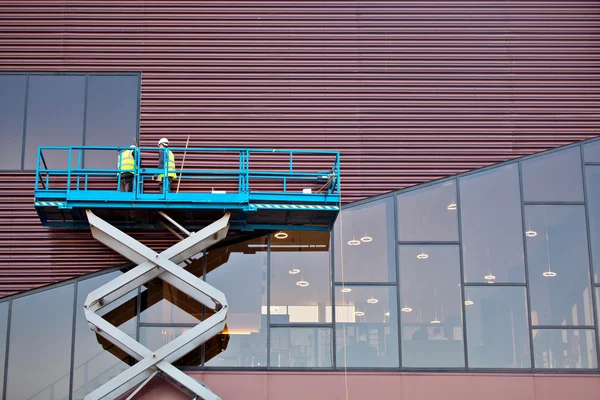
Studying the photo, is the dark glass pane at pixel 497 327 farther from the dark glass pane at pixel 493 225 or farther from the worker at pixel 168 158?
the worker at pixel 168 158

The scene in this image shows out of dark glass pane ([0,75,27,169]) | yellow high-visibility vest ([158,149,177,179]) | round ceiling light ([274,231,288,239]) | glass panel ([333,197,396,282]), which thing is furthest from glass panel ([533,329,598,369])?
dark glass pane ([0,75,27,169])

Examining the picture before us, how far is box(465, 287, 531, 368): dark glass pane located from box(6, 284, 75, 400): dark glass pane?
9106 mm

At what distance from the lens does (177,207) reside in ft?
55.7

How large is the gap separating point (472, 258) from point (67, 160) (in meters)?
9.88

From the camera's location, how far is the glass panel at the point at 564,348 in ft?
58.2

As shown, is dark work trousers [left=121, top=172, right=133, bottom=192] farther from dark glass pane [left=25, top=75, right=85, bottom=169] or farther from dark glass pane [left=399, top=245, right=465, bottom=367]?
dark glass pane [left=399, top=245, right=465, bottom=367]

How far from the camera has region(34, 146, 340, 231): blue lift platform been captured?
16.9m

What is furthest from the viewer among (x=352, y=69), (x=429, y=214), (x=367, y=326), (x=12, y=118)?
(x=352, y=69)

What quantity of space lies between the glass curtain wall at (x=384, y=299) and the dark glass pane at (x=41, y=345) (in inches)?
0.9

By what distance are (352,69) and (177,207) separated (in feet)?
Result: 19.5

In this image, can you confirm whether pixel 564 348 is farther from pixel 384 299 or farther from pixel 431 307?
pixel 384 299

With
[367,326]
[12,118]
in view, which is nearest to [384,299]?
[367,326]

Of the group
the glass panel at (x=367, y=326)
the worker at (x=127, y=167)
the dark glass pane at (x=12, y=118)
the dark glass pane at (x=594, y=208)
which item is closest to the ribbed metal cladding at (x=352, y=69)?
the dark glass pane at (x=12, y=118)

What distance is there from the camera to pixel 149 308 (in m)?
17.8
